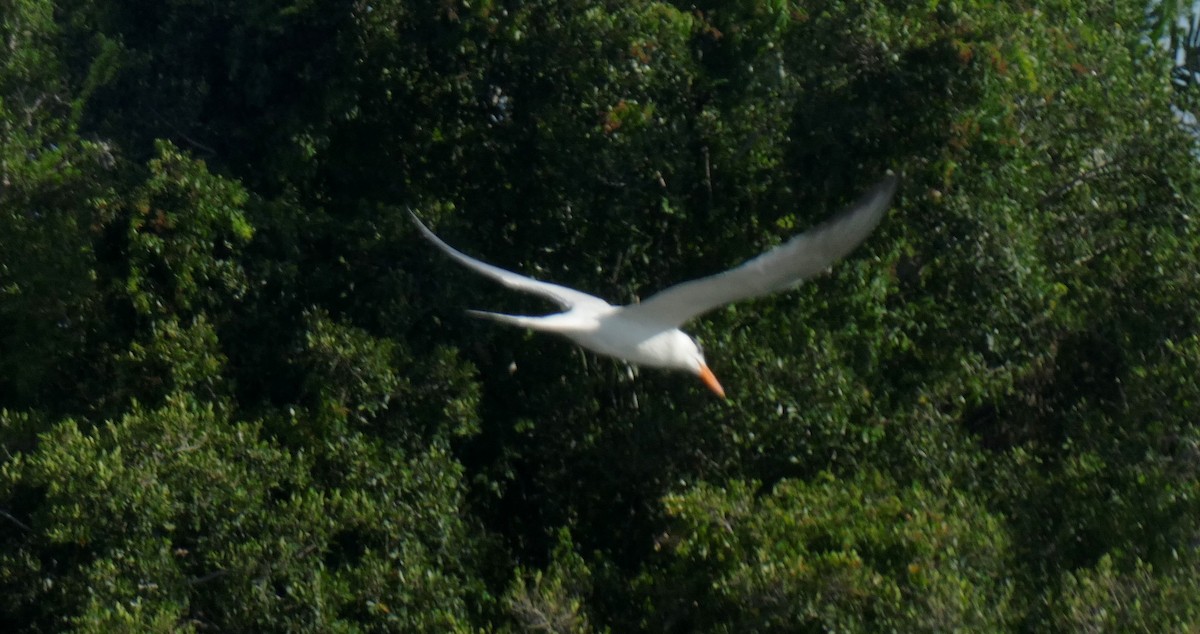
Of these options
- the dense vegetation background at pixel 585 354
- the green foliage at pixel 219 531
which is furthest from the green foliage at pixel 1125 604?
the green foliage at pixel 219 531

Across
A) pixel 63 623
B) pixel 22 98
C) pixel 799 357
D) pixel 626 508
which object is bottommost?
pixel 63 623

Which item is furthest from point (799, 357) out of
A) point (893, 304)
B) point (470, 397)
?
point (470, 397)

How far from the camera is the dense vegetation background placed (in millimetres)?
9234

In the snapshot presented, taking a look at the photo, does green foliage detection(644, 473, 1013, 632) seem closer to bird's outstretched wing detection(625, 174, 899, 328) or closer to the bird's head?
the bird's head

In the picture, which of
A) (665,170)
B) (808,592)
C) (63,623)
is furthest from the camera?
(665,170)

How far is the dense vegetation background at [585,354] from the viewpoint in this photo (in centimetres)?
923

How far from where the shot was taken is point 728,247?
1064cm

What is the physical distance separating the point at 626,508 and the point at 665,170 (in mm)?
2143

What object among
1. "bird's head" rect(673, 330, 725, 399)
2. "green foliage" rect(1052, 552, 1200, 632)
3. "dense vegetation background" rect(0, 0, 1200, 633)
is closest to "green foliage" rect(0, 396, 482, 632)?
"dense vegetation background" rect(0, 0, 1200, 633)

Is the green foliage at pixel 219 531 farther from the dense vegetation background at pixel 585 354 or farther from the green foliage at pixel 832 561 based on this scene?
the green foliage at pixel 832 561

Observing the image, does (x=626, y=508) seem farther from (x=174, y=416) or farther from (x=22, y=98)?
(x=22, y=98)

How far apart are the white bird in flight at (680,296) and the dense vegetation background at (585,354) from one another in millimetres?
596

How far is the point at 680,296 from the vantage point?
351 inches

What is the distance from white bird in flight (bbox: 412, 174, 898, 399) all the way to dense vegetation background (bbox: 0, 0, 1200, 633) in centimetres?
60
